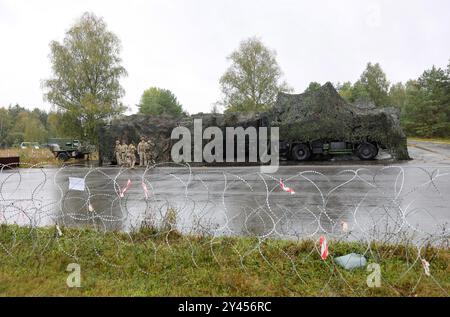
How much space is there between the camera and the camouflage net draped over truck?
2147cm

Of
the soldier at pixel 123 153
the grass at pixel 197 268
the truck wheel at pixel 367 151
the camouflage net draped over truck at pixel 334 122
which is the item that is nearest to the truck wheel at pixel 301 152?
the camouflage net draped over truck at pixel 334 122

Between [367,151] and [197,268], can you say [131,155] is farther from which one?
[197,268]

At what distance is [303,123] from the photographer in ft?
74.6

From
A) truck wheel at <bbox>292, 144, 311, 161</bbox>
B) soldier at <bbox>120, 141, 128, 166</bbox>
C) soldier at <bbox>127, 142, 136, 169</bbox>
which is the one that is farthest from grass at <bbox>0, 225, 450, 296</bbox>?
truck wheel at <bbox>292, 144, 311, 161</bbox>

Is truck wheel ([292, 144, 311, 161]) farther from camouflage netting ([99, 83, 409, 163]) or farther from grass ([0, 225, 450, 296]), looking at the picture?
grass ([0, 225, 450, 296])

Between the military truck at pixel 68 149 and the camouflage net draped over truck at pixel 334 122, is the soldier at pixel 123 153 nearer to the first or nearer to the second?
the military truck at pixel 68 149

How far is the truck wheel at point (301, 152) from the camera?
75.1 feet

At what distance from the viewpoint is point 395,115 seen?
22.6m

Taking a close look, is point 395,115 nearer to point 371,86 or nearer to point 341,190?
point 341,190

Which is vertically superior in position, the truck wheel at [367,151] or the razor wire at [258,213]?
the truck wheel at [367,151]

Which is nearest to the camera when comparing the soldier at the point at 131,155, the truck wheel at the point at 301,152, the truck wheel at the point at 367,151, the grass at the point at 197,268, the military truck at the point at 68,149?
the grass at the point at 197,268

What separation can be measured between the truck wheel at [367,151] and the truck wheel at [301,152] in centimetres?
292

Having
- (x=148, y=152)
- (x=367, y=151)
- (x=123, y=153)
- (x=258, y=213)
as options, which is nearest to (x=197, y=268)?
(x=258, y=213)

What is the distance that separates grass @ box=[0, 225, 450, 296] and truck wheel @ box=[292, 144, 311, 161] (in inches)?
707
